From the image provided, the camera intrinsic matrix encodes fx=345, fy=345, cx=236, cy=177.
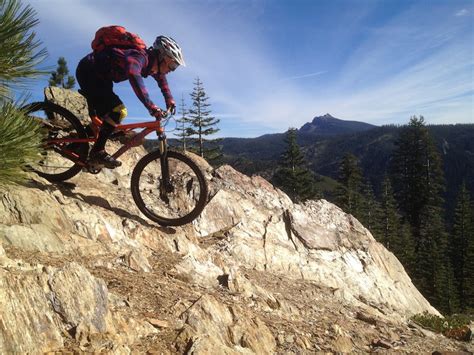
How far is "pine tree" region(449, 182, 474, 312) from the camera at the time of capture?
50.6m

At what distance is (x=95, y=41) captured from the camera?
642 centimetres

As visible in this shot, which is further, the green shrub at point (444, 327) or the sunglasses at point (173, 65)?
the green shrub at point (444, 327)

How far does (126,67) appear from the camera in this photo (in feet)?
19.9

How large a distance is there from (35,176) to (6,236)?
2.43m

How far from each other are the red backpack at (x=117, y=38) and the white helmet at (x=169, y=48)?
12.4 inches

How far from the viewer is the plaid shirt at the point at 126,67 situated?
6074mm

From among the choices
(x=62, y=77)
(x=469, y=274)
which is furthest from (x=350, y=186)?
(x=62, y=77)

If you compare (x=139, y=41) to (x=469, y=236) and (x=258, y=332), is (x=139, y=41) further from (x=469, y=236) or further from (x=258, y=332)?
(x=469, y=236)

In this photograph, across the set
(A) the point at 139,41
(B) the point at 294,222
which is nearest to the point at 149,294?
(A) the point at 139,41

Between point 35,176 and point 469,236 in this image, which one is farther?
point 469,236

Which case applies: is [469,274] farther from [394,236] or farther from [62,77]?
[62,77]

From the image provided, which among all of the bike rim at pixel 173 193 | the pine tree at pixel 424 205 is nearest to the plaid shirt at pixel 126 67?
the bike rim at pixel 173 193

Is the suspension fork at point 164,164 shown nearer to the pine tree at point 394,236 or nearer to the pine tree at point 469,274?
the pine tree at point 394,236

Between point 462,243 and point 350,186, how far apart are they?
19355mm
